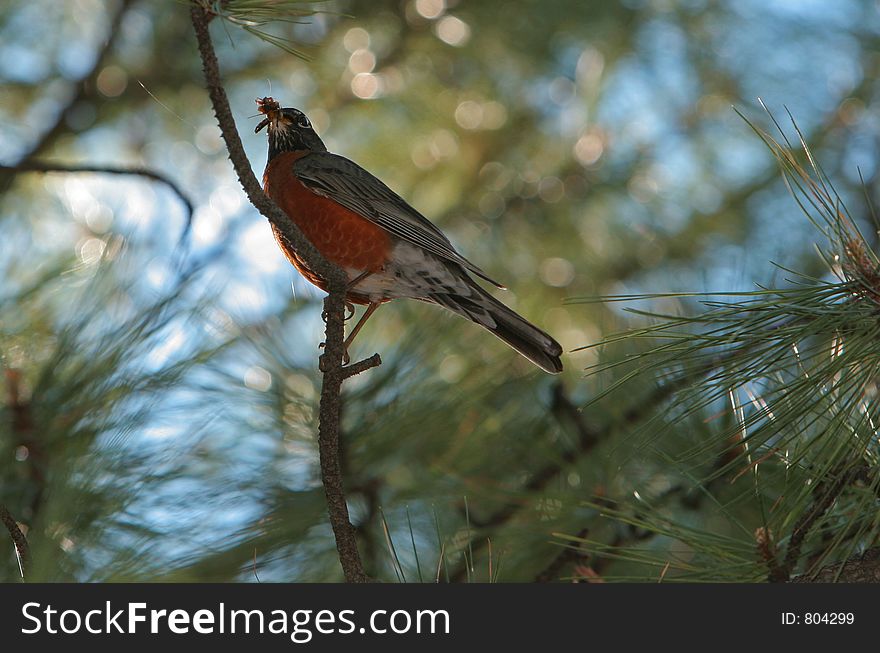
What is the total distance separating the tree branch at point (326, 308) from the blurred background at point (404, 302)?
0.09 meters

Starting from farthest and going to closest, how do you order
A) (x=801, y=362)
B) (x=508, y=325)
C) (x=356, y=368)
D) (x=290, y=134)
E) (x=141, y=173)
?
(x=290, y=134) → (x=508, y=325) → (x=141, y=173) → (x=356, y=368) → (x=801, y=362)

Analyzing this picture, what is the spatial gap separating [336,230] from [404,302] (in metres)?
0.57

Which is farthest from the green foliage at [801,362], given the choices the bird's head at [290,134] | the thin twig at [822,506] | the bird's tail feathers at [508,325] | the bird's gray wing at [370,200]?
the bird's head at [290,134]

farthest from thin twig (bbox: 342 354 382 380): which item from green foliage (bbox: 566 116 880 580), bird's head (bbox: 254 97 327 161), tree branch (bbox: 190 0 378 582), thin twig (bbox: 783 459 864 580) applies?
bird's head (bbox: 254 97 327 161)

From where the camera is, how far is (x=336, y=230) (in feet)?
7.68

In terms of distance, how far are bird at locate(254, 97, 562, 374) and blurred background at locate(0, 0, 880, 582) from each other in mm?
126

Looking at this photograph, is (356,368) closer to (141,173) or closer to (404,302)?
(141,173)

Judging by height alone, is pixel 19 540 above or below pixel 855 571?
above

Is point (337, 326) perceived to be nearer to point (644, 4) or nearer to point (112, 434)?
point (112, 434)

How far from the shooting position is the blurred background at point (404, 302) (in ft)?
5.81

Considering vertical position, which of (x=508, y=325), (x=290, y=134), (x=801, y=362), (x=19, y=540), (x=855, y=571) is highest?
(x=290, y=134)

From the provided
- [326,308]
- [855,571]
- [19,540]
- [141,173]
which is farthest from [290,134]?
[855,571]

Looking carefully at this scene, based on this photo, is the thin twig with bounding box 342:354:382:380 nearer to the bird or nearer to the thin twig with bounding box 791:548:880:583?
the bird

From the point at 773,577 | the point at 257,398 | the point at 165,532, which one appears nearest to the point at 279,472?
the point at 257,398
